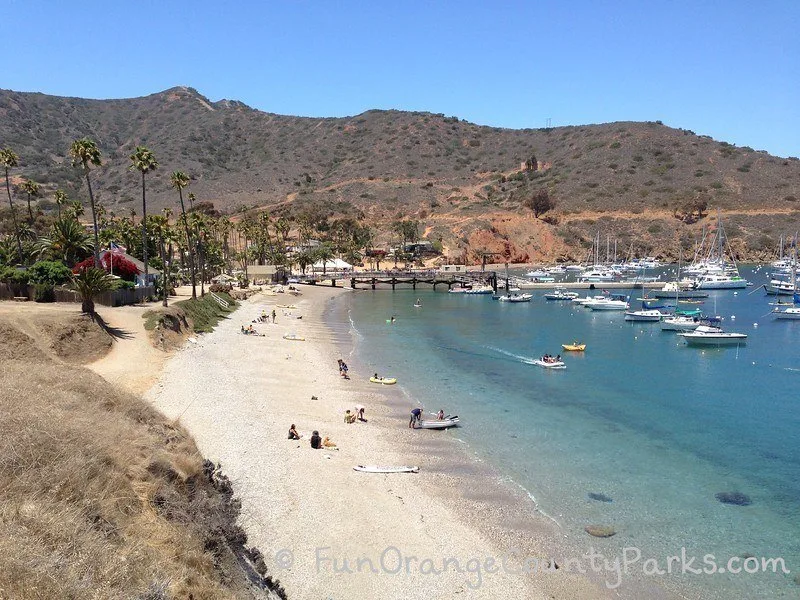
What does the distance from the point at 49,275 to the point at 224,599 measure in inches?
1467

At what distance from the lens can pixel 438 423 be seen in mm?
26188

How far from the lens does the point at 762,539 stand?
17188 mm

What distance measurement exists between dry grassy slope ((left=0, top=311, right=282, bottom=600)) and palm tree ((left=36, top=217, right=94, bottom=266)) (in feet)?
105

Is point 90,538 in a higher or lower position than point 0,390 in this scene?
lower

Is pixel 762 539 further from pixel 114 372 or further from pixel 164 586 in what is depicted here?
pixel 114 372

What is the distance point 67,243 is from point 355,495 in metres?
37.6

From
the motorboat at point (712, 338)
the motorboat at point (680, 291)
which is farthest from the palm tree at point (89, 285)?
the motorboat at point (680, 291)

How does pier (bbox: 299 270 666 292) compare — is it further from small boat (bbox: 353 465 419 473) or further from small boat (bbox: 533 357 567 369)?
small boat (bbox: 353 465 419 473)

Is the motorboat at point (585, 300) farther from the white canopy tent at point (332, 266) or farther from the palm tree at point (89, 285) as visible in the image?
the palm tree at point (89, 285)

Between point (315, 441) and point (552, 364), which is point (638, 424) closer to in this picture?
point (552, 364)

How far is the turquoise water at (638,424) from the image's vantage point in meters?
17.6

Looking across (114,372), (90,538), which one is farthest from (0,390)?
(114,372)

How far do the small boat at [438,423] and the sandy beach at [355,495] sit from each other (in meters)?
0.59

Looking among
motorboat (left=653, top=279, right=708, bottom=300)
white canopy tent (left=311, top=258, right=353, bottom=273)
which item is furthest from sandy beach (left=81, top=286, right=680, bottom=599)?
white canopy tent (left=311, top=258, right=353, bottom=273)
